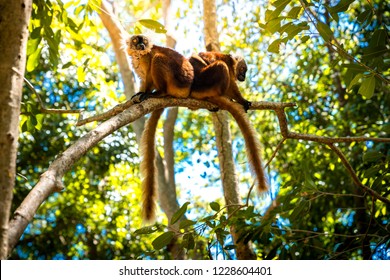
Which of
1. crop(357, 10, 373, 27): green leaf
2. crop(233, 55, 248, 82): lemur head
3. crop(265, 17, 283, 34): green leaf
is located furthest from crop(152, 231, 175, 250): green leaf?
crop(233, 55, 248, 82): lemur head

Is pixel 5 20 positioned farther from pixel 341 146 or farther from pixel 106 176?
pixel 106 176

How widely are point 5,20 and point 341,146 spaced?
742 centimetres

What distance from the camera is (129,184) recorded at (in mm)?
11078

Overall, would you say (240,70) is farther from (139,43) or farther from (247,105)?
(139,43)

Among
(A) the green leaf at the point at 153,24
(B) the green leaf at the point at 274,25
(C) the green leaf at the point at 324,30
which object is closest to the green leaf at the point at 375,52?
(C) the green leaf at the point at 324,30

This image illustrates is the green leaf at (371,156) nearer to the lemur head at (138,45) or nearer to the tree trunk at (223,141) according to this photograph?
the tree trunk at (223,141)

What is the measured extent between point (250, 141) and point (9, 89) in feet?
11.6

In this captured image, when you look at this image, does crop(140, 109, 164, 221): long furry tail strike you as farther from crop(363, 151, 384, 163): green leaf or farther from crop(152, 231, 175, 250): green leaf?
crop(363, 151, 384, 163): green leaf

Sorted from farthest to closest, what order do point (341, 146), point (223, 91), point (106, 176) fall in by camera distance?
point (106, 176), point (341, 146), point (223, 91)

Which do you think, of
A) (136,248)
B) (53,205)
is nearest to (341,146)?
(136,248)

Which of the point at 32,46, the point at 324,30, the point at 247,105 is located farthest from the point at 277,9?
the point at 32,46

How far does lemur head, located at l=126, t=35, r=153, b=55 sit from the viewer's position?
16.8 feet

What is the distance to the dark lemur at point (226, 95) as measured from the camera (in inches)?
197
